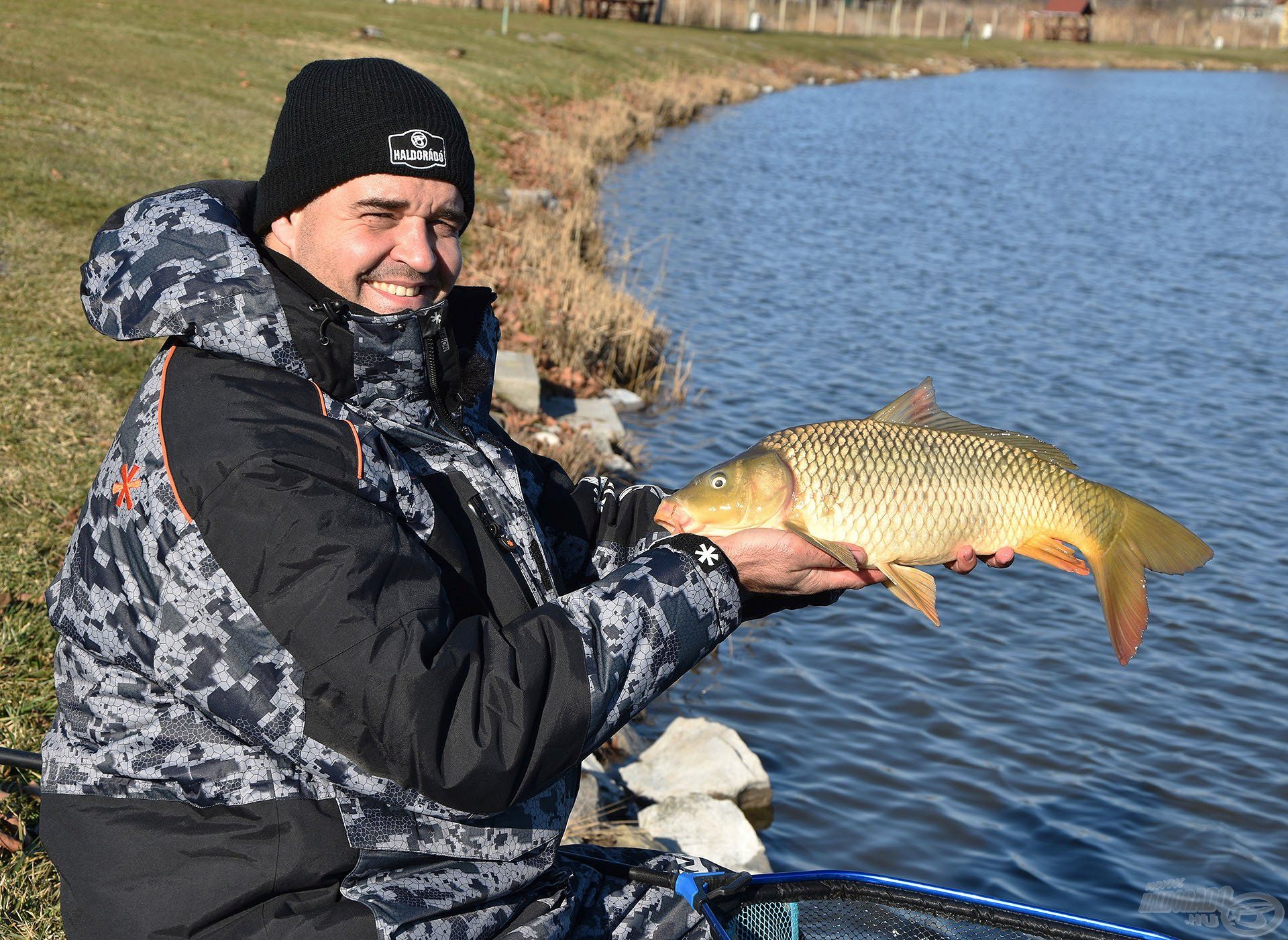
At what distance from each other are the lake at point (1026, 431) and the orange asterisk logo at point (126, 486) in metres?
3.71

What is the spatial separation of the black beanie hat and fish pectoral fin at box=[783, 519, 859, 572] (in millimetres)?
967

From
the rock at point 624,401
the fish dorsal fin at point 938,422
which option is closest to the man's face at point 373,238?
the fish dorsal fin at point 938,422

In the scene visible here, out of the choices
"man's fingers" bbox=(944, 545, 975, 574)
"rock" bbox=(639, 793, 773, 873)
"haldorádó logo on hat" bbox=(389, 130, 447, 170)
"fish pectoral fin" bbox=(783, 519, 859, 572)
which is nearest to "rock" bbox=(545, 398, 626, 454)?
"rock" bbox=(639, 793, 773, 873)

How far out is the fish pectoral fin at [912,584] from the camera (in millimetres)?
2795

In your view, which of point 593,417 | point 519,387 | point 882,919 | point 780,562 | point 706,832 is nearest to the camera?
point 780,562

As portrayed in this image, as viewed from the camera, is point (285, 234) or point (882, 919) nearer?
point (285, 234)

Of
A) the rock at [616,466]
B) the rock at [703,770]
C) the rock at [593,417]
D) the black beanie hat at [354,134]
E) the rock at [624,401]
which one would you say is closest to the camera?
the black beanie hat at [354,134]

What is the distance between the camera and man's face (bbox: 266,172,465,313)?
8.01 feet

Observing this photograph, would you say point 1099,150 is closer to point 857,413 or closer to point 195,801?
point 857,413

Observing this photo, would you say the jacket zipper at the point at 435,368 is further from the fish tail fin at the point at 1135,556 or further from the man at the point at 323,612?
the fish tail fin at the point at 1135,556

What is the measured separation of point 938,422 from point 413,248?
125 centimetres

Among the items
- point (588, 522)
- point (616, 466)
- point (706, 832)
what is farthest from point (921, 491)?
point (616, 466)

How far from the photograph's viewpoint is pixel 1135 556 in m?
2.98

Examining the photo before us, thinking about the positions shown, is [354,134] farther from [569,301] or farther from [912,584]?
[569,301]
